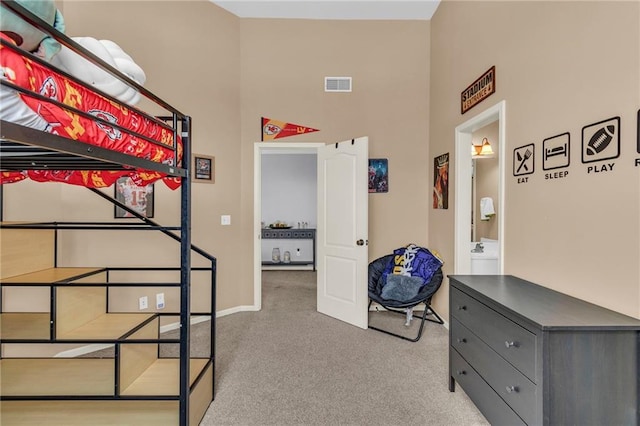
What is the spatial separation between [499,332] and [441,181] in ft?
7.57

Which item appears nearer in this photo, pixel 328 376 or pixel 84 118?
pixel 84 118

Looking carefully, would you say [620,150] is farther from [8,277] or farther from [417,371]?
[8,277]

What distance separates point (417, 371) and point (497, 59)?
2.56m

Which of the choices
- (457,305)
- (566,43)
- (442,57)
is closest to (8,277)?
(457,305)

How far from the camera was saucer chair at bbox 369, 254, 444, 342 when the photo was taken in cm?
326

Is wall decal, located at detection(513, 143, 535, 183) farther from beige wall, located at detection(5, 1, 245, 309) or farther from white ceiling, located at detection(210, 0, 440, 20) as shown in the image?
beige wall, located at detection(5, 1, 245, 309)

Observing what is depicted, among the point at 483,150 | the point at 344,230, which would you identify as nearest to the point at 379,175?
the point at 344,230

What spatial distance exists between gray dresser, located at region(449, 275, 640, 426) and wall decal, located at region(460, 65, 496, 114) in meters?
1.81

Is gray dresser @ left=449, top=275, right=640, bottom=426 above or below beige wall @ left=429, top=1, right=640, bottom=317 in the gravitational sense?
below

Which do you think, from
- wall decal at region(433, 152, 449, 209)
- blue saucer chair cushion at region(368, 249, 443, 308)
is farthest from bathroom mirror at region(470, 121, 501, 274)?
blue saucer chair cushion at region(368, 249, 443, 308)

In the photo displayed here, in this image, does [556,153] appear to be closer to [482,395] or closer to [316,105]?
[482,395]

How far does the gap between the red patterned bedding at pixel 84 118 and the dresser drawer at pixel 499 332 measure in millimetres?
1857

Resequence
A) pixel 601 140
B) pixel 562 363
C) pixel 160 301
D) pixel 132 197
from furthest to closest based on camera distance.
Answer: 1. pixel 160 301
2. pixel 132 197
3. pixel 601 140
4. pixel 562 363

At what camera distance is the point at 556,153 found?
1.97 metres
